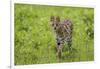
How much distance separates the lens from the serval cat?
251cm

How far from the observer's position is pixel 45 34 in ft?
8.11

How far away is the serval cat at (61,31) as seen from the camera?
8.23 feet

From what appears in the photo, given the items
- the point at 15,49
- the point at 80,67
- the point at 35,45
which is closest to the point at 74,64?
the point at 80,67

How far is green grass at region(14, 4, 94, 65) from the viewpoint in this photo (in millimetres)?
2379

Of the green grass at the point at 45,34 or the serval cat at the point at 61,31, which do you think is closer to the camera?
the green grass at the point at 45,34

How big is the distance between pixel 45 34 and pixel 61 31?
20 cm

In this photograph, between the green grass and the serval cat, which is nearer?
the green grass

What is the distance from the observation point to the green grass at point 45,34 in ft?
7.80

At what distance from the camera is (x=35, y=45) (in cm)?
244

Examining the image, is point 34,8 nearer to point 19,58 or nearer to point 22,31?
point 22,31

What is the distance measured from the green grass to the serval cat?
5cm

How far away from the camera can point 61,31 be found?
253 cm

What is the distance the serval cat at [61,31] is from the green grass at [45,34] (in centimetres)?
5
